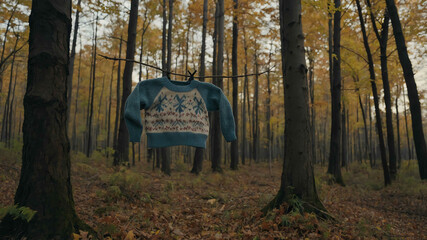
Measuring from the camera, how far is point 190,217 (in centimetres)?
524

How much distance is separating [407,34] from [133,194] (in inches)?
572

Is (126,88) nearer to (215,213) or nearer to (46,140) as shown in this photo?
(215,213)

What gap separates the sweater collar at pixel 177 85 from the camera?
346 centimetres

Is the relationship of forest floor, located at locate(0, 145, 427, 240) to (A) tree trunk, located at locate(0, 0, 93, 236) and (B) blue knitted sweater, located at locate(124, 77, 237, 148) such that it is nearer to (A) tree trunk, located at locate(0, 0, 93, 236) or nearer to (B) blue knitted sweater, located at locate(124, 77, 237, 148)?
(A) tree trunk, located at locate(0, 0, 93, 236)

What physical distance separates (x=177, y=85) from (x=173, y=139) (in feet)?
2.48

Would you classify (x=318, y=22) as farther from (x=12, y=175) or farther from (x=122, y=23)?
(x=12, y=175)

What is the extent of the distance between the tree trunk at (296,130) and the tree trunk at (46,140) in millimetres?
3373

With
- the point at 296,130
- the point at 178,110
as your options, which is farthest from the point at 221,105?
the point at 296,130

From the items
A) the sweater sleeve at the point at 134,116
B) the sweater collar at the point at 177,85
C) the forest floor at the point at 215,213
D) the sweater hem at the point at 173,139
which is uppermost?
the sweater collar at the point at 177,85

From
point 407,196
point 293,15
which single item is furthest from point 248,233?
point 407,196

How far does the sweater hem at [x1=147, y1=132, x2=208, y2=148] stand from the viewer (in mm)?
3408

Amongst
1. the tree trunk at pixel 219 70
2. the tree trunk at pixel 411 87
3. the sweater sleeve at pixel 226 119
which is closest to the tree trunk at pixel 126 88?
the tree trunk at pixel 219 70

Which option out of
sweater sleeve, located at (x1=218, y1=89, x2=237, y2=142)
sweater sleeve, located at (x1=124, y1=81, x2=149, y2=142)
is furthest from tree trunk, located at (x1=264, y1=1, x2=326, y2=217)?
sweater sleeve, located at (x1=124, y1=81, x2=149, y2=142)

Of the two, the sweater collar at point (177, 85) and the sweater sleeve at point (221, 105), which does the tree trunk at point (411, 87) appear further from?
the sweater collar at point (177, 85)
